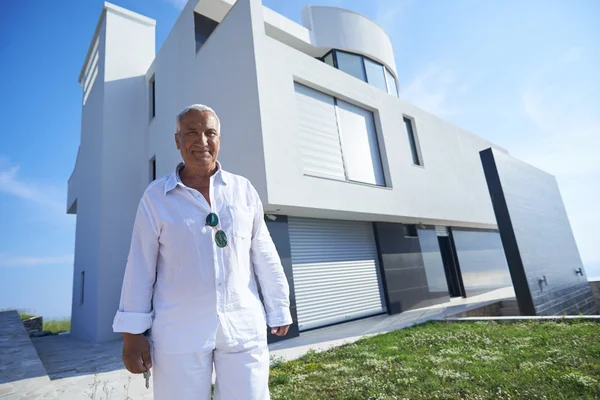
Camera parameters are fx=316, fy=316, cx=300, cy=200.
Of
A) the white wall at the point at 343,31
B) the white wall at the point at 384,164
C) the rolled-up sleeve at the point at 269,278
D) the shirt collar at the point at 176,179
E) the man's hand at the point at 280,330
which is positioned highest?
the white wall at the point at 343,31

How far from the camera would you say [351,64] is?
39.4 feet

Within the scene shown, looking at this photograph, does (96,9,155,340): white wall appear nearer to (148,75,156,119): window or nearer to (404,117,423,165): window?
(148,75,156,119): window

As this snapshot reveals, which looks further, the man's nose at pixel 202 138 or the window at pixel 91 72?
the window at pixel 91 72

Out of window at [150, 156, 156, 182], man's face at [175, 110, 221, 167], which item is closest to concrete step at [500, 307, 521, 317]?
man's face at [175, 110, 221, 167]

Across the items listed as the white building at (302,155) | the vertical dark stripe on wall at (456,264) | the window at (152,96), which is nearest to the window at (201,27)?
the white building at (302,155)

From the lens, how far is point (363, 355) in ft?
14.8

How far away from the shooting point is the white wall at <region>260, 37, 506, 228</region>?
6.58m

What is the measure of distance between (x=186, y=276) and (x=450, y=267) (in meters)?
12.9

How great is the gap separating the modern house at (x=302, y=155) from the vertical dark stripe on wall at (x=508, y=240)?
83.8 inches

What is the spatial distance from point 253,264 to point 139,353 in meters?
0.69

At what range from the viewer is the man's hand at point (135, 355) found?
4.62 ft

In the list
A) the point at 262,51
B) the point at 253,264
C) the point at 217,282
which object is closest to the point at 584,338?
the point at 253,264

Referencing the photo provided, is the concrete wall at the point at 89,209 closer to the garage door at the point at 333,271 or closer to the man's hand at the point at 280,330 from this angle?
the garage door at the point at 333,271

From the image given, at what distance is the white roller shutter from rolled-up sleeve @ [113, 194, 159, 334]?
568cm
